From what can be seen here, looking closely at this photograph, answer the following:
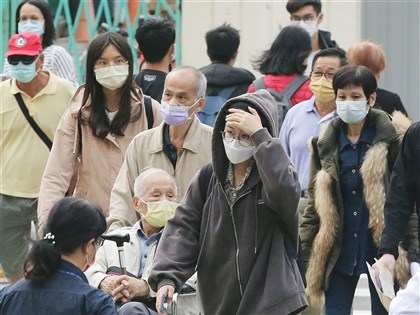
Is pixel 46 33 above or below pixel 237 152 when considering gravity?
above

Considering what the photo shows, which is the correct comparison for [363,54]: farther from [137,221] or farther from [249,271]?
[249,271]

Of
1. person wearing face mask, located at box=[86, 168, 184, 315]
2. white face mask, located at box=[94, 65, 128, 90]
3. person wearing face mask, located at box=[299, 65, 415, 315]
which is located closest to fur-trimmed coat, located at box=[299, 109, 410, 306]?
person wearing face mask, located at box=[299, 65, 415, 315]

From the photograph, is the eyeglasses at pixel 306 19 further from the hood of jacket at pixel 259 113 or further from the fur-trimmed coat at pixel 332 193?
the hood of jacket at pixel 259 113

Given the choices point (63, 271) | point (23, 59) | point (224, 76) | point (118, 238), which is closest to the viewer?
point (63, 271)

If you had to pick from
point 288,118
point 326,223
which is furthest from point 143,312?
point 288,118

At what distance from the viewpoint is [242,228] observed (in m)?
7.48

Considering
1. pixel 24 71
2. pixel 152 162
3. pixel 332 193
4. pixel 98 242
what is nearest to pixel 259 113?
pixel 98 242

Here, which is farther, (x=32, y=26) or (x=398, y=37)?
(x=398, y=37)

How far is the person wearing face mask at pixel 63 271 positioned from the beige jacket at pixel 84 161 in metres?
2.62

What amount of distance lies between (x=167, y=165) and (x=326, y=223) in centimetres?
103

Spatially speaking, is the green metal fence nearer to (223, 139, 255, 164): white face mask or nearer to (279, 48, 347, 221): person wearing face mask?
(279, 48, 347, 221): person wearing face mask

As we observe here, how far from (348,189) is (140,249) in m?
1.49

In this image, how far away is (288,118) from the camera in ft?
34.3

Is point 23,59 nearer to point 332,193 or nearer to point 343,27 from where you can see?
point 332,193
